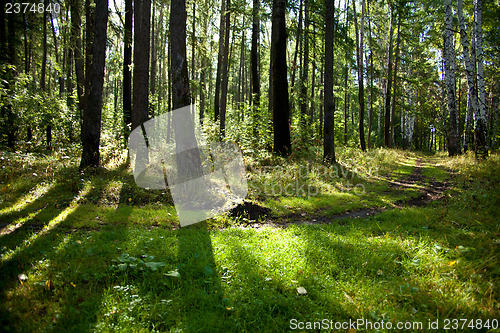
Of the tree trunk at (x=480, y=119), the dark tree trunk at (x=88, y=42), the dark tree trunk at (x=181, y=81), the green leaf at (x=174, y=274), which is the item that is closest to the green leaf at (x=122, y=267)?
the green leaf at (x=174, y=274)

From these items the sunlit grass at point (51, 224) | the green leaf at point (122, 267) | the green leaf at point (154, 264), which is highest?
the sunlit grass at point (51, 224)

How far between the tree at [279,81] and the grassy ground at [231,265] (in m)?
5.94

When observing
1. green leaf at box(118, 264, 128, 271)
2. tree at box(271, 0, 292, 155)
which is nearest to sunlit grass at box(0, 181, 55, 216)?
green leaf at box(118, 264, 128, 271)

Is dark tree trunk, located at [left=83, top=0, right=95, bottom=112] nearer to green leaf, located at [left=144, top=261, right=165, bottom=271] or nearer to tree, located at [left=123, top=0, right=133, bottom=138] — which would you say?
tree, located at [left=123, top=0, right=133, bottom=138]

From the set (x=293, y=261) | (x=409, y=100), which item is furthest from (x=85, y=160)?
(x=409, y=100)

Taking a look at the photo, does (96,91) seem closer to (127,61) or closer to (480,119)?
(127,61)

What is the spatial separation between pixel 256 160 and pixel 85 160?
21.1ft

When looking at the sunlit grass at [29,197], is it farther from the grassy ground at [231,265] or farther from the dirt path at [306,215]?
the dirt path at [306,215]

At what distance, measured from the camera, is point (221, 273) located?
3631 mm

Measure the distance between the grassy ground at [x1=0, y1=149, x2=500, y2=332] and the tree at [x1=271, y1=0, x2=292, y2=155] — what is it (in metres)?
5.94

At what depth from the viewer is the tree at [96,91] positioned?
8430 millimetres

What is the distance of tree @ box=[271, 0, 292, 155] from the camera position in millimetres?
11856

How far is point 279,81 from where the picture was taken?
39.9 ft

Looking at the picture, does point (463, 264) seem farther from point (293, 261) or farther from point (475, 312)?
point (293, 261)
